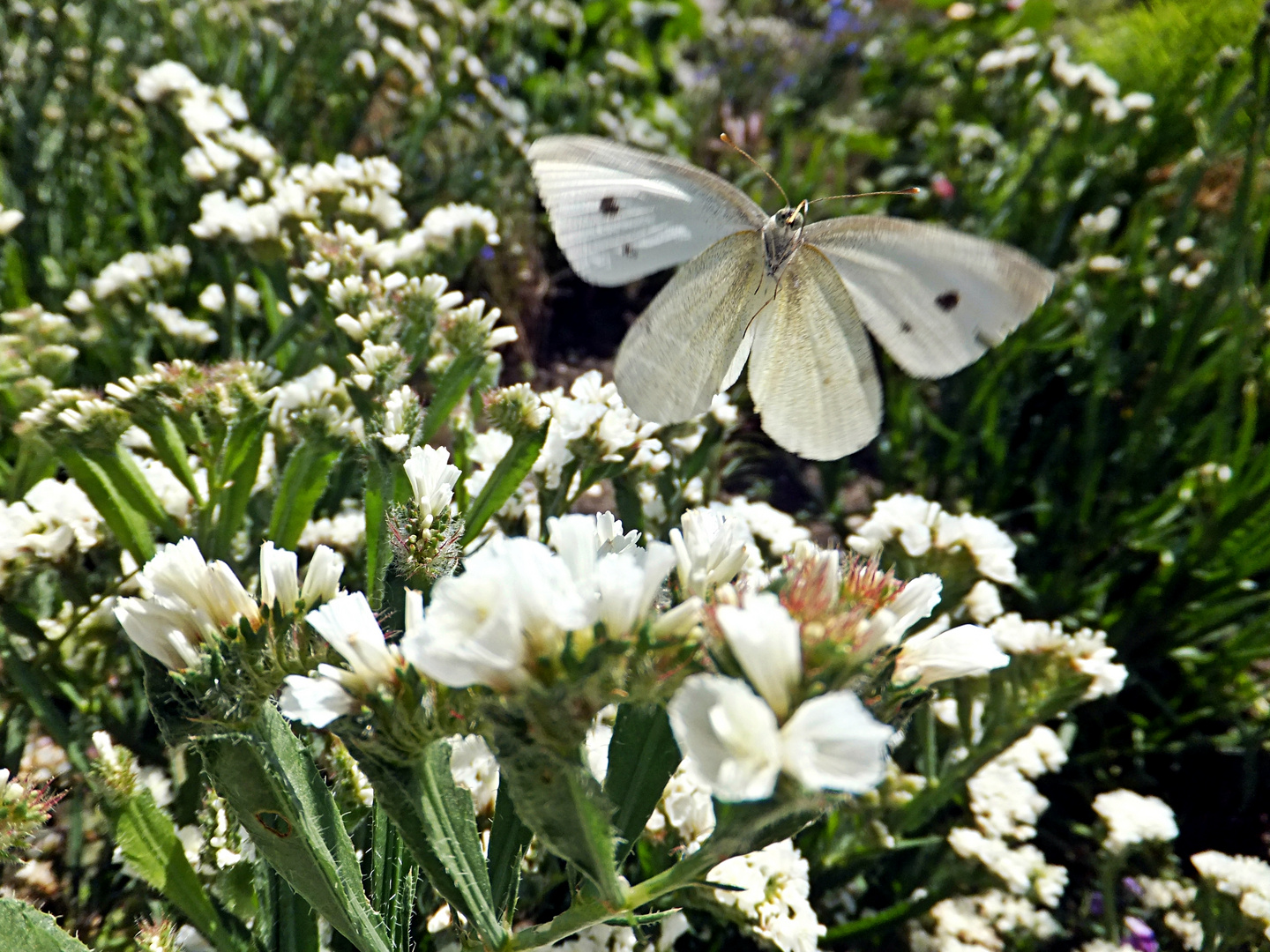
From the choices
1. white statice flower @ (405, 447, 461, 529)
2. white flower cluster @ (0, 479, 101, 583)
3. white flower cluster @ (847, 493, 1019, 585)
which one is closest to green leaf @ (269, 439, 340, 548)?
white flower cluster @ (0, 479, 101, 583)

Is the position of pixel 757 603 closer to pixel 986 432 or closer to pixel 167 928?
pixel 167 928

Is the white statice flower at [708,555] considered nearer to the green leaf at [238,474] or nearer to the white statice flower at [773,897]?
the white statice flower at [773,897]

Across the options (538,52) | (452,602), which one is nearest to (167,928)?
(452,602)

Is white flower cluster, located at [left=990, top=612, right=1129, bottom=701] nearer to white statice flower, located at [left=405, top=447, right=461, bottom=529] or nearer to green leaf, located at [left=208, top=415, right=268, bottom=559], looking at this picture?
white statice flower, located at [left=405, top=447, right=461, bottom=529]

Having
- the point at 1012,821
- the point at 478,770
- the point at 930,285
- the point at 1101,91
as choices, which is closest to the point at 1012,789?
the point at 1012,821

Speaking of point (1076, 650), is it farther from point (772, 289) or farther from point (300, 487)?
point (300, 487)
